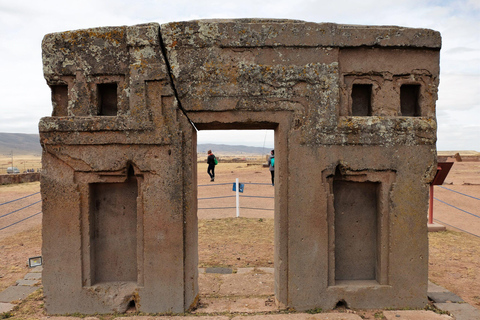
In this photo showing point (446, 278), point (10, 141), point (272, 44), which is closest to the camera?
point (272, 44)

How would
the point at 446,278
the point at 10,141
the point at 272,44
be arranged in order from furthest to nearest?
the point at 10,141 < the point at 446,278 < the point at 272,44

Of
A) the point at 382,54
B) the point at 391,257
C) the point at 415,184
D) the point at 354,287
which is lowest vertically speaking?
the point at 354,287

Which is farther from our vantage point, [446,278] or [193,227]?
[446,278]

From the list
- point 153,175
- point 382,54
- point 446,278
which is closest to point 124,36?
point 153,175

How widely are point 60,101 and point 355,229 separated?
415 cm

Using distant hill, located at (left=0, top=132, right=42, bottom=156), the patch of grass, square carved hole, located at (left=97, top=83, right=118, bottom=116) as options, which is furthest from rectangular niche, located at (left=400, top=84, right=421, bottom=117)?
distant hill, located at (left=0, top=132, right=42, bottom=156)

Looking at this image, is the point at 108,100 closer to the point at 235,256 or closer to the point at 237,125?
the point at 237,125

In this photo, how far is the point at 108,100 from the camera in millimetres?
4207

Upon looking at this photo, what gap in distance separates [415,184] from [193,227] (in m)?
2.79

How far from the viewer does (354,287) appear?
403 cm

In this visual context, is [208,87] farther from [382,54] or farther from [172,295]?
[172,295]

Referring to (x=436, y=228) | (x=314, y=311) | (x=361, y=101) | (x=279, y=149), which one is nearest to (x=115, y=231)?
(x=279, y=149)

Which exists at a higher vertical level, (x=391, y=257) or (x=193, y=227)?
(x=193, y=227)

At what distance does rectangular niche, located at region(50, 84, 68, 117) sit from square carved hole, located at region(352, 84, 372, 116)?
371cm
